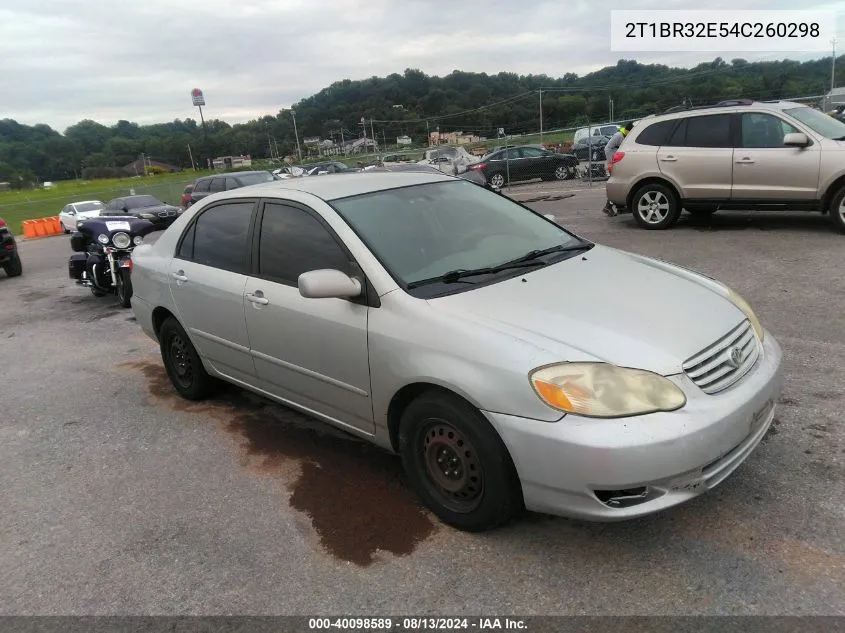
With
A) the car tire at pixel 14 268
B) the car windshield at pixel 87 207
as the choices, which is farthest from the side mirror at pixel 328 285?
the car windshield at pixel 87 207

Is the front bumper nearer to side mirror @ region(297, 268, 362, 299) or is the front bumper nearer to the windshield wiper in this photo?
the windshield wiper

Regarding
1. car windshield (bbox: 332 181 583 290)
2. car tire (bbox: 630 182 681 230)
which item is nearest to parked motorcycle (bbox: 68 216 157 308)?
car windshield (bbox: 332 181 583 290)

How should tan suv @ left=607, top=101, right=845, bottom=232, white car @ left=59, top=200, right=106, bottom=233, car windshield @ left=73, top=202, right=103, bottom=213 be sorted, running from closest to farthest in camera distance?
tan suv @ left=607, top=101, right=845, bottom=232 < white car @ left=59, top=200, right=106, bottom=233 < car windshield @ left=73, top=202, right=103, bottom=213

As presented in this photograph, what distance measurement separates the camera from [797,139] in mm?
7875

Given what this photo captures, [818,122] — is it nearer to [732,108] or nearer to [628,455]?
[732,108]

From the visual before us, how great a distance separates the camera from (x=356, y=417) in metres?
3.30

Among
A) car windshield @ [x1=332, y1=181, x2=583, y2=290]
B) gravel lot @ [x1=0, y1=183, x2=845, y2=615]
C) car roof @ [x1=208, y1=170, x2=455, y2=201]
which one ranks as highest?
car roof @ [x1=208, y1=170, x2=455, y2=201]

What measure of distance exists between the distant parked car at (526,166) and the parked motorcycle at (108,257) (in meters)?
13.3

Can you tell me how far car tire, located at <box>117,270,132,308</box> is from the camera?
845 cm

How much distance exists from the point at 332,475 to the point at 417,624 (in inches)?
50.9

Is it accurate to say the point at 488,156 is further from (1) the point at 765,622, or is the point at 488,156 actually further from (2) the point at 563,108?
(2) the point at 563,108

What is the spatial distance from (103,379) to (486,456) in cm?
440

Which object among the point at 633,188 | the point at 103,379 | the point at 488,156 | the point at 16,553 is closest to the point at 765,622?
the point at 16,553

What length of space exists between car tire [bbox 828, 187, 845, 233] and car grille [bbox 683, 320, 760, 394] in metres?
6.33
